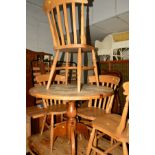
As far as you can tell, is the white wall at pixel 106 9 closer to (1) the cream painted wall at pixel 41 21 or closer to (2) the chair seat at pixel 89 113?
(1) the cream painted wall at pixel 41 21

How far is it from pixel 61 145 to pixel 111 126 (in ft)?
3.21

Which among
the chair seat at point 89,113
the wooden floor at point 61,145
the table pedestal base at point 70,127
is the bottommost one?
the wooden floor at point 61,145

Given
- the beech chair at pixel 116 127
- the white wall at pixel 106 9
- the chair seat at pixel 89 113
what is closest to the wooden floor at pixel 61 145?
the chair seat at pixel 89 113

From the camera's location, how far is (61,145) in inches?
80.7

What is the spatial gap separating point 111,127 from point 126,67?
2.09 m

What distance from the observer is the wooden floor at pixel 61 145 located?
1.88m

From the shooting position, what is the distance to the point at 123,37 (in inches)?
126

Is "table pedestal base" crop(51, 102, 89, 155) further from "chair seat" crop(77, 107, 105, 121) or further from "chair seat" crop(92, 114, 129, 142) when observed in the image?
"chair seat" crop(92, 114, 129, 142)

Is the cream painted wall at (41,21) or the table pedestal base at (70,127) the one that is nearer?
the table pedestal base at (70,127)

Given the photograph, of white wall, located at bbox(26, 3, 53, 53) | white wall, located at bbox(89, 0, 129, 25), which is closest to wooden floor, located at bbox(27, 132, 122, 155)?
white wall, located at bbox(89, 0, 129, 25)

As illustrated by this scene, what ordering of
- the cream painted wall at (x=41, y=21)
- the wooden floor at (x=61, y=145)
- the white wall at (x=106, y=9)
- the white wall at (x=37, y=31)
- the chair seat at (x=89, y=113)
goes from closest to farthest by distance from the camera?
1. the chair seat at (x=89, y=113)
2. the wooden floor at (x=61, y=145)
3. the white wall at (x=106, y=9)
4. the cream painted wall at (x=41, y=21)
5. the white wall at (x=37, y=31)

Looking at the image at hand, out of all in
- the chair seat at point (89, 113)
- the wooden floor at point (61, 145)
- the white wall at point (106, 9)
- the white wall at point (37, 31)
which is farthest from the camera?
the white wall at point (37, 31)

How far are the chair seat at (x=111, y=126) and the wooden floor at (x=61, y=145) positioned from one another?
0.62m
